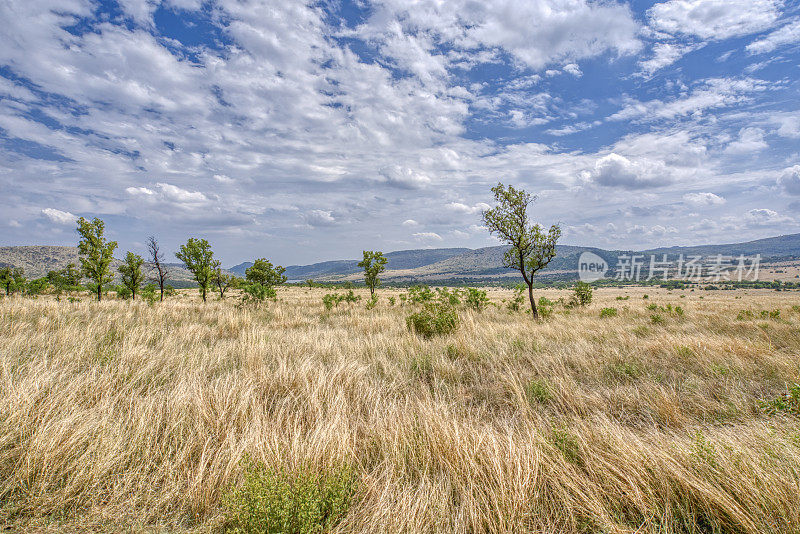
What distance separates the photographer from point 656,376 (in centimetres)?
547

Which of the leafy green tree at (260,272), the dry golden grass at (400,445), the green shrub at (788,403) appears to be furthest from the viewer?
the leafy green tree at (260,272)

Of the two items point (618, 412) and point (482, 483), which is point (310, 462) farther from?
point (618, 412)

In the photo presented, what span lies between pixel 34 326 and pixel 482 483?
34.7ft

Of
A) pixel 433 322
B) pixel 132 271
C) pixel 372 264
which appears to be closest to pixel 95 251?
pixel 132 271

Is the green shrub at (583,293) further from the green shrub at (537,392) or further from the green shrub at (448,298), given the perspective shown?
the green shrub at (537,392)

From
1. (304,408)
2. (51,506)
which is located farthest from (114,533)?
(304,408)

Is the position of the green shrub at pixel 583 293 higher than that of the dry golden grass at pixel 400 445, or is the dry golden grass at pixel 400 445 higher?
the dry golden grass at pixel 400 445

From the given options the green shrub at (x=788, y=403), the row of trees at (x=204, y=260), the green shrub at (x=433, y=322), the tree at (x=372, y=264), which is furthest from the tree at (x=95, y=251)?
the green shrub at (x=788, y=403)

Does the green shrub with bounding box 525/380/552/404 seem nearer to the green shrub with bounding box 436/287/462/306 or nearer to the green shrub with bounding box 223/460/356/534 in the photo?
the green shrub with bounding box 223/460/356/534

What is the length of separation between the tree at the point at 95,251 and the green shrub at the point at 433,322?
23.7 metres

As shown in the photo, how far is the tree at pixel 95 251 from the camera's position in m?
21.1

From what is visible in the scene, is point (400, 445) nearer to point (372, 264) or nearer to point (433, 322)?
point (433, 322)

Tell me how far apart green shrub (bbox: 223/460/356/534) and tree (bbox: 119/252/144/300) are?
2967 cm

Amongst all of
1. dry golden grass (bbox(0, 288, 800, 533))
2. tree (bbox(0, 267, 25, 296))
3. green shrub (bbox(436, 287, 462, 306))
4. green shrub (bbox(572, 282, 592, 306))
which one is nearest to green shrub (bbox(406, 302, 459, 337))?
green shrub (bbox(436, 287, 462, 306))
